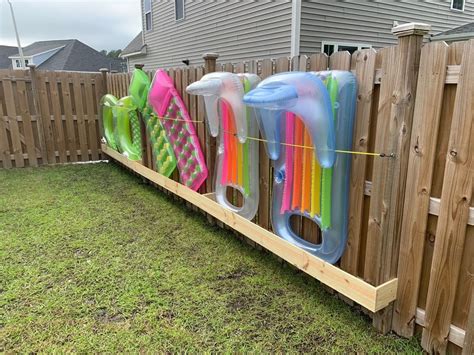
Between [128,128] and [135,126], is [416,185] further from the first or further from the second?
[128,128]

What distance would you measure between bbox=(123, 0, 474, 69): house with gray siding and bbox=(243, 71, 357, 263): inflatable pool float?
14.9 feet

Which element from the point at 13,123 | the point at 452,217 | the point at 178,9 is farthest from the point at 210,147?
the point at 178,9

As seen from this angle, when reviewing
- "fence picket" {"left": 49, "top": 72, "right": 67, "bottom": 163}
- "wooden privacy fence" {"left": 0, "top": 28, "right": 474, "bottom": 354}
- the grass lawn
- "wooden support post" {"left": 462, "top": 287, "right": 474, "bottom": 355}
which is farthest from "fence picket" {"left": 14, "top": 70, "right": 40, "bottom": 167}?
"wooden support post" {"left": 462, "top": 287, "right": 474, "bottom": 355}

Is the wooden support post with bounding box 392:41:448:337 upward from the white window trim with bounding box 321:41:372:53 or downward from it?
downward

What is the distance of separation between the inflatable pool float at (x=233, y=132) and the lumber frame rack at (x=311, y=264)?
0.36 ft

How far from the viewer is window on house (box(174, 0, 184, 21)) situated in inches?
432

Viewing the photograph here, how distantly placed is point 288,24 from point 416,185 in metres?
6.44

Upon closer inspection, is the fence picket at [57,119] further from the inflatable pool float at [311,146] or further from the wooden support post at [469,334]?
the wooden support post at [469,334]

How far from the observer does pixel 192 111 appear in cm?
378

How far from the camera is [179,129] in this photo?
3.96m

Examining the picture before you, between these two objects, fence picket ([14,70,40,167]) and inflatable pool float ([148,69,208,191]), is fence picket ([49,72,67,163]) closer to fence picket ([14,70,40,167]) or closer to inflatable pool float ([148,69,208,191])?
fence picket ([14,70,40,167])

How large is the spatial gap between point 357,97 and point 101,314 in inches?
80.3

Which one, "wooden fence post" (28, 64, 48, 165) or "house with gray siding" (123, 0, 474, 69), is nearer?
"wooden fence post" (28, 64, 48, 165)

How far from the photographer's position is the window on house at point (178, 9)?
1098 centimetres
